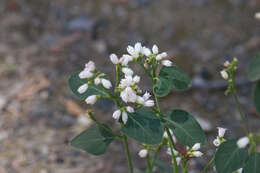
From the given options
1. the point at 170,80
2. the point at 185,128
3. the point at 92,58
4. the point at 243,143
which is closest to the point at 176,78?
the point at 170,80

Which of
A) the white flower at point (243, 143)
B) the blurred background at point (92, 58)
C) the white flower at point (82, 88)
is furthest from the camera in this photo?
the blurred background at point (92, 58)

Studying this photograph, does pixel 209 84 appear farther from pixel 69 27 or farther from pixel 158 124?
pixel 158 124

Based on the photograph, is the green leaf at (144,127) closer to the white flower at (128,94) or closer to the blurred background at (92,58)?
the white flower at (128,94)

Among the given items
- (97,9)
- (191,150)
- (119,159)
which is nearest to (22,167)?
(119,159)

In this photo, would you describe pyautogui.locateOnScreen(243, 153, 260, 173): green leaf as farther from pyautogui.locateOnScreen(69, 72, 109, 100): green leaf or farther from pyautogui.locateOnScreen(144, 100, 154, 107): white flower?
pyautogui.locateOnScreen(69, 72, 109, 100): green leaf

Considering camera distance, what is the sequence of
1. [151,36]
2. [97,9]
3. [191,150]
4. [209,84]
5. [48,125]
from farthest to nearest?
1. [97,9]
2. [151,36]
3. [209,84]
4. [48,125]
5. [191,150]

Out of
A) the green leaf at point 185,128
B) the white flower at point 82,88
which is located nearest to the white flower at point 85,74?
the white flower at point 82,88

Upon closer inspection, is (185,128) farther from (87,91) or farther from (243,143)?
(87,91)

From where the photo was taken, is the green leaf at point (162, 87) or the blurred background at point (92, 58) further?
the blurred background at point (92, 58)
